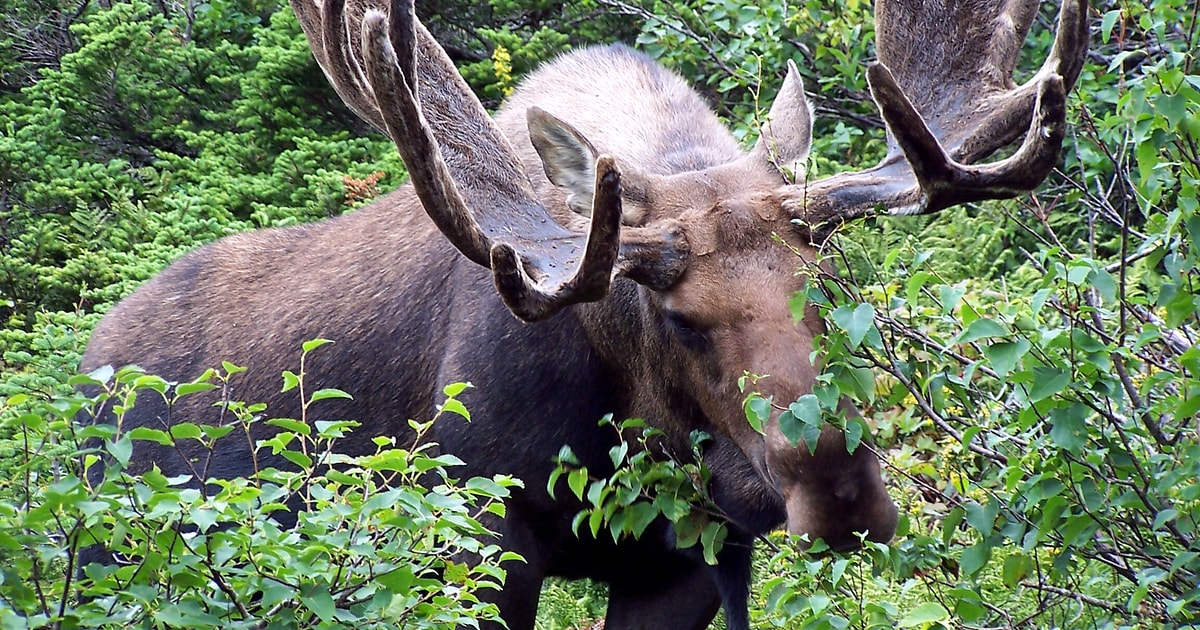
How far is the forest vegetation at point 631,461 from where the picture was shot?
3.09 metres

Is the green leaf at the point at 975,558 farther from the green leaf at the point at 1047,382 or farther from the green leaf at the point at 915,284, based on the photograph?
the green leaf at the point at 915,284

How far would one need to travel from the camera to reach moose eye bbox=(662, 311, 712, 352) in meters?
4.24

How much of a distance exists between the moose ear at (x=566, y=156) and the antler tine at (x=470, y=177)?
0.11 metres

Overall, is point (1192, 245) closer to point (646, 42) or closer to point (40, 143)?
point (646, 42)

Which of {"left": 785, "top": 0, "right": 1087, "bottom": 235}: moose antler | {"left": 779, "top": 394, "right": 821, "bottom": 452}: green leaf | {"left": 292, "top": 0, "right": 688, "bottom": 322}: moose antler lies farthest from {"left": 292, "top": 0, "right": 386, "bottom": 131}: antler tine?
{"left": 779, "top": 394, "right": 821, "bottom": 452}: green leaf

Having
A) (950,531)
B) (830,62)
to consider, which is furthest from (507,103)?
(830,62)

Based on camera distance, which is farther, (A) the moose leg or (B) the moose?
(A) the moose leg

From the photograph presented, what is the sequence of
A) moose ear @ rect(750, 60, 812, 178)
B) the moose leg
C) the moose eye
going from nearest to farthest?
the moose eye < moose ear @ rect(750, 60, 812, 178) < the moose leg

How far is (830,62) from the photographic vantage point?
8508mm

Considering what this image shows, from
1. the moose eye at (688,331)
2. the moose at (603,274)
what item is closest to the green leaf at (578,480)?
the moose at (603,274)

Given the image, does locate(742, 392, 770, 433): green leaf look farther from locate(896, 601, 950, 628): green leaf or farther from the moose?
locate(896, 601, 950, 628): green leaf

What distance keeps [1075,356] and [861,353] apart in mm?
571

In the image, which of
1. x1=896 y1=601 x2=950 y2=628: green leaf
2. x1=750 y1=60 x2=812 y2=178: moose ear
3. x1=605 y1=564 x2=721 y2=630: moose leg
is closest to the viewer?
x1=896 y1=601 x2=950 y2=628: green leaf

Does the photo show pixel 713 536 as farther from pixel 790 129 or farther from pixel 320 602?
pixel 320 602
